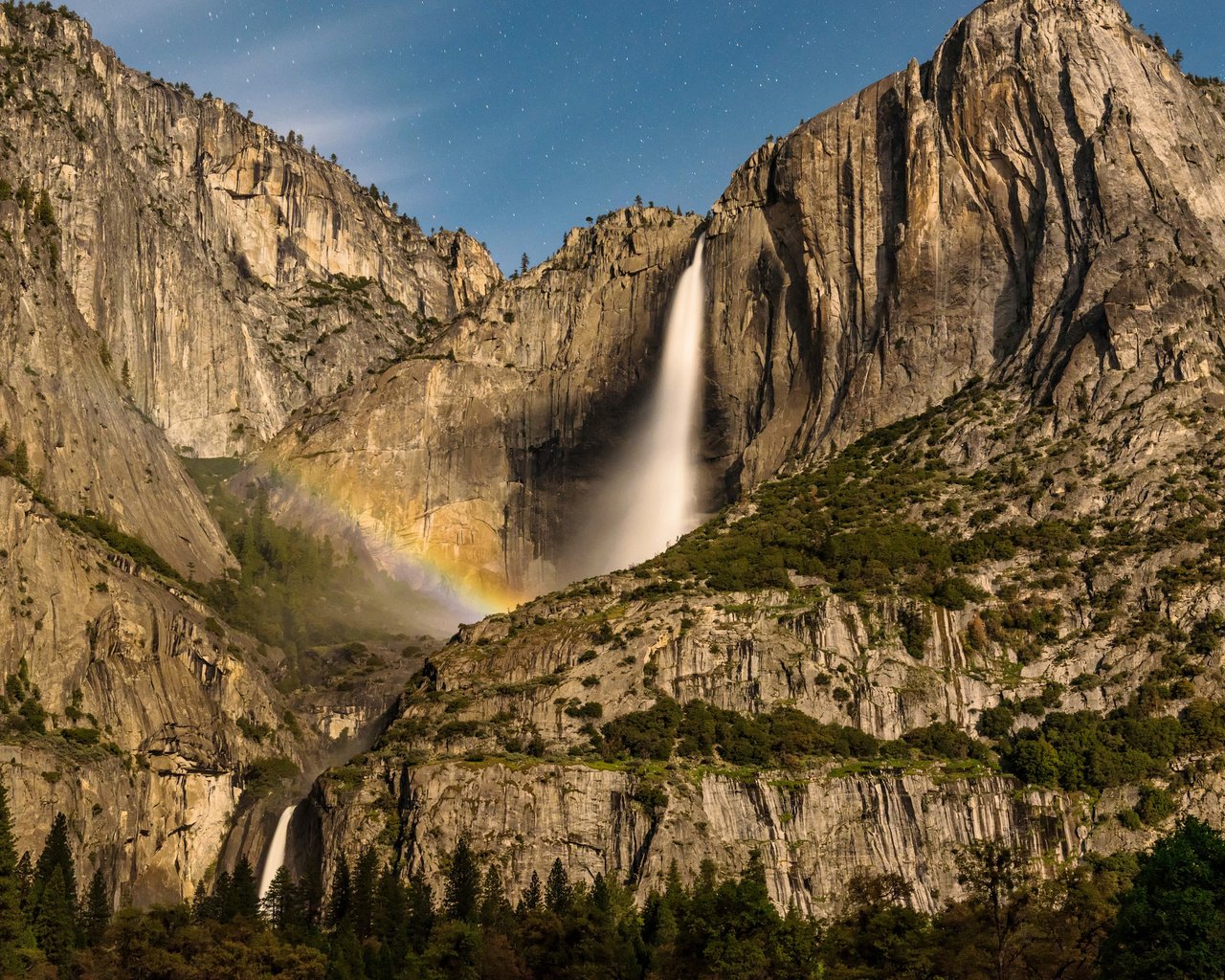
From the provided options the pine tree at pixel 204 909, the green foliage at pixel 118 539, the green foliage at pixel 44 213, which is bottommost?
the pine tree at pixel 204 909

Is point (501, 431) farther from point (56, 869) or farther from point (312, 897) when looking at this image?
point (56, 869)

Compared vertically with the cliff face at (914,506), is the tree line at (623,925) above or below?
below

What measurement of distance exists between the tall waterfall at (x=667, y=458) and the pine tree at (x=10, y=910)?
209 ft

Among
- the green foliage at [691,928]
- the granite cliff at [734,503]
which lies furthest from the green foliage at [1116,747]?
the green foliage at [691,928]

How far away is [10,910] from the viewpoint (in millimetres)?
97438

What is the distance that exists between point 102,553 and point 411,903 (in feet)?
151

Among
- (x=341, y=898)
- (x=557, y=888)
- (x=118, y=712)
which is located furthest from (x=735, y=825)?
(x=118, y=712)

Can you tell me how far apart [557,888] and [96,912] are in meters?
23.3

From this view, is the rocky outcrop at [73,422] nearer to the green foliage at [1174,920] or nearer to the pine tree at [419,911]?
the pine tree at [419,911]

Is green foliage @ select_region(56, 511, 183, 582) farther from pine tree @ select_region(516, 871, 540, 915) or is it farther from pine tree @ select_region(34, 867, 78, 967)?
pine tree @ select_region(516, 871, 540, 915)

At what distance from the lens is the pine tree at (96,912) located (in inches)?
4018

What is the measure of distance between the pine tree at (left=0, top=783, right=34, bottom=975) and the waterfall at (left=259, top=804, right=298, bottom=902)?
16.6 m

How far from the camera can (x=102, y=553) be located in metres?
138

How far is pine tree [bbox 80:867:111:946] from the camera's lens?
102062mm
